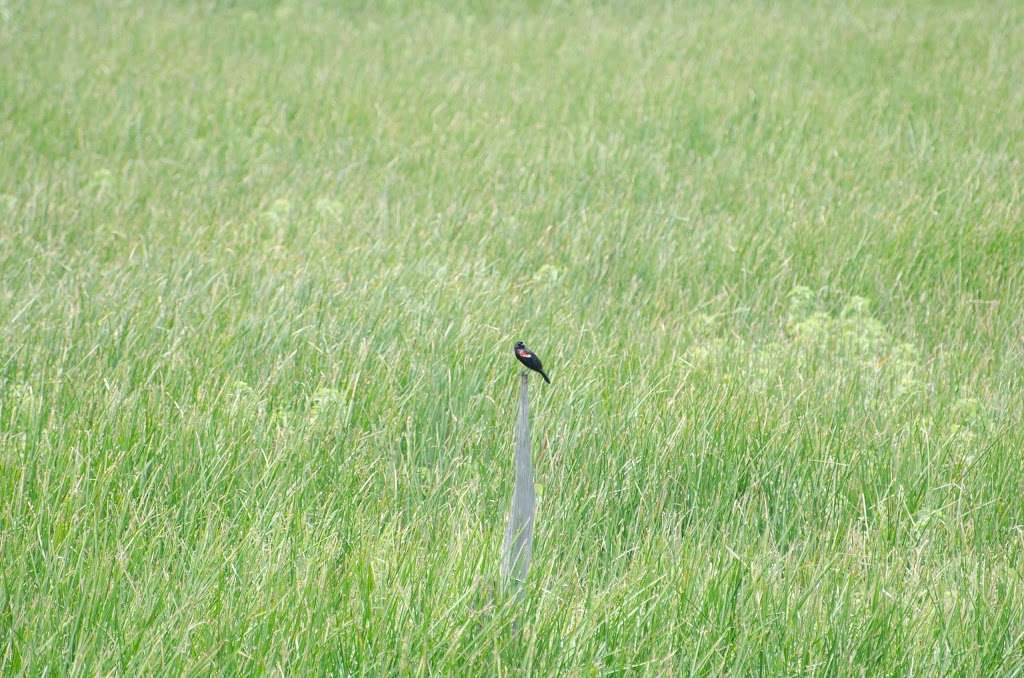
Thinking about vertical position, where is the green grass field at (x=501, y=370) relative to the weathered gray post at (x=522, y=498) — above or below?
below

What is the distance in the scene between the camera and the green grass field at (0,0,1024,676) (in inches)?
81.7

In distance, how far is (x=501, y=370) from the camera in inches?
139

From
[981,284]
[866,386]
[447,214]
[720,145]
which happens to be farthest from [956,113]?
[866,386]

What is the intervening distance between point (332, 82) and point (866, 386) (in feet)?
18.2

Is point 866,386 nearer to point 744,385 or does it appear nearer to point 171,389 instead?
point 744,385

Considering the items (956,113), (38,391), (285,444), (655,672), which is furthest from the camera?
(956,113)

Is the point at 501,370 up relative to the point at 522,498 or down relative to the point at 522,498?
down

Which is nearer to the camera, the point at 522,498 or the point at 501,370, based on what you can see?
the point at 522,498

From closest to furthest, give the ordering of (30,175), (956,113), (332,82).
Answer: (30,175)
(956,113)
(332,82)

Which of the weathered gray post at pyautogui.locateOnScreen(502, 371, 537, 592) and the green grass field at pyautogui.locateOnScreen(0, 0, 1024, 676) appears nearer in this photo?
the weathered gray post at pyautogui.locateOnScreen(502, 371, 537, 592)

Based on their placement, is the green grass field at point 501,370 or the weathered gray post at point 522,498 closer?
the weathered gray post at point 522,498

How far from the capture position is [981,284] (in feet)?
15.7

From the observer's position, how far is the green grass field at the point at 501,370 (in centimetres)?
207

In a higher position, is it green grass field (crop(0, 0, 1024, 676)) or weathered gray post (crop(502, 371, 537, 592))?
weathered gray post (crop(502, 371, 537, 592))
